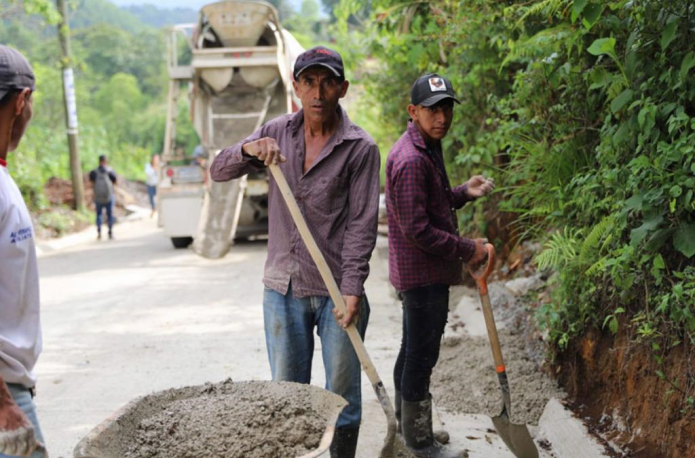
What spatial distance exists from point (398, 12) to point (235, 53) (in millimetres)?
6401

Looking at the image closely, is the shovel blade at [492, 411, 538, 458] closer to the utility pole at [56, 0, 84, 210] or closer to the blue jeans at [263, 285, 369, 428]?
the blue jeans at [263, 285, 369, 428]

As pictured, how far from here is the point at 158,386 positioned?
607 cm

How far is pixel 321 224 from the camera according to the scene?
359cm

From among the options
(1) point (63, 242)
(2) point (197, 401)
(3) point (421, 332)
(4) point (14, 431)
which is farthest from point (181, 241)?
(4) point (14, 431)

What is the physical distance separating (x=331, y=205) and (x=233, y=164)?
48 centimetres

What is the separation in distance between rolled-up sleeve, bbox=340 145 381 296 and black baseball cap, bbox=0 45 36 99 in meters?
1.52

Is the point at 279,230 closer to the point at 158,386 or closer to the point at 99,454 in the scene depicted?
the point at 99,454

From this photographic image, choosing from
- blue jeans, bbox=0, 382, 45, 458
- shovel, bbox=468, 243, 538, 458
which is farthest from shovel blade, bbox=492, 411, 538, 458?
blue jeans, bbox=0, 382, 45, 458

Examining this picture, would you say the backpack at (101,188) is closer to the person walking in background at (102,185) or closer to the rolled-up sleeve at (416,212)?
the person walking in background at (102,185)

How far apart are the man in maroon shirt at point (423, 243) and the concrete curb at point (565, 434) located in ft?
2.22

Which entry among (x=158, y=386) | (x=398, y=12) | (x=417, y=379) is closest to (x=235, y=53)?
(x=398, y=12)

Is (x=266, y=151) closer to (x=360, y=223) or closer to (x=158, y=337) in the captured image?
(x=360, y=223)

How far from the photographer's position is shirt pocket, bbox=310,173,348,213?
11.7ft

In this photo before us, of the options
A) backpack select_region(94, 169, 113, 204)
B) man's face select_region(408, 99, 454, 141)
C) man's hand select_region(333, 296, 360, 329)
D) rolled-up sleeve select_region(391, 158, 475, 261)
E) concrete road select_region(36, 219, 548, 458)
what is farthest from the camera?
backpack select_region(94, 169, 113, 204)
